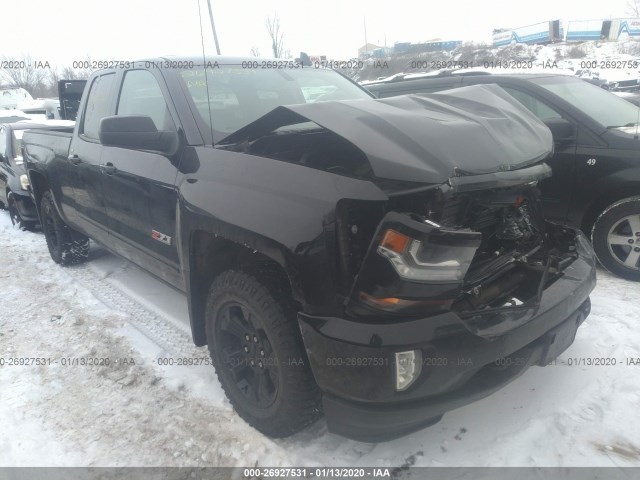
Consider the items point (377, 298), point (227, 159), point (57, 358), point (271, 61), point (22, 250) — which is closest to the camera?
point (377, 298)

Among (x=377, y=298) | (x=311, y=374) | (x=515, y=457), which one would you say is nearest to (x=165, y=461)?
(x=311, y=374)

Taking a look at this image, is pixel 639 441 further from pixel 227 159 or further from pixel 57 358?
pixel 57 358

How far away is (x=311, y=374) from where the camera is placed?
79.2 inches

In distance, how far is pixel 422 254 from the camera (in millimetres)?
1676

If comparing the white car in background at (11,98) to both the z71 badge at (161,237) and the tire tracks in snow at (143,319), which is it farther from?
the z71 badge at (161,237)

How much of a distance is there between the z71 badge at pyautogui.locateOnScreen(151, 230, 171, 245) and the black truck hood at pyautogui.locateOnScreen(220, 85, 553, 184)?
760 mm

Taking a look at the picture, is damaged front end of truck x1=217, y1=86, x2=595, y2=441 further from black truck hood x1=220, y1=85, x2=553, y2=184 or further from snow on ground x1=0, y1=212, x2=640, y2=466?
snow on ground x1=0, y1=212, x2=640, y2=466

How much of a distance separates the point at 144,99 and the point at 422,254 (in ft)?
7.81

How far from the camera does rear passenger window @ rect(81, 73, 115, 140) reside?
12.2 feet

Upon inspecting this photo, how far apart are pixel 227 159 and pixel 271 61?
1.53 meters

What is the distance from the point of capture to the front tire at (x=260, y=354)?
2.00m

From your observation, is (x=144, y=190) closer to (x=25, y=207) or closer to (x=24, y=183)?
(x=24, y=183)

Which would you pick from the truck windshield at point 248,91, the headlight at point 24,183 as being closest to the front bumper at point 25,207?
the headlight at point 24,183

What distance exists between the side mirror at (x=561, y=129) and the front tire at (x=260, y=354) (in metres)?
3.06
